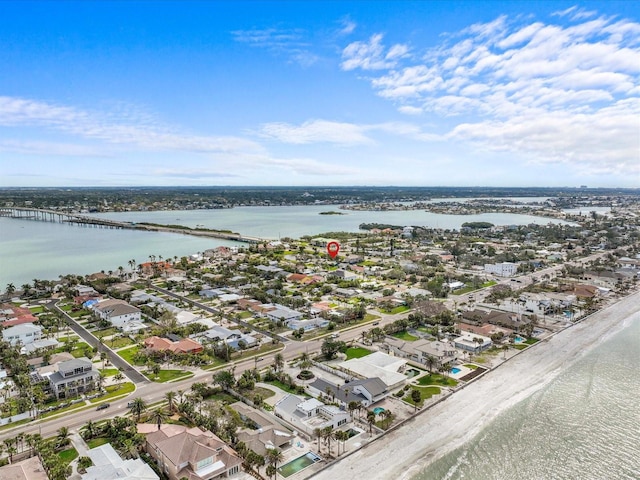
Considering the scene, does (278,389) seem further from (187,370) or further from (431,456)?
(431,456)

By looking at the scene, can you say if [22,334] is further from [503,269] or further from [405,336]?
[503,269]

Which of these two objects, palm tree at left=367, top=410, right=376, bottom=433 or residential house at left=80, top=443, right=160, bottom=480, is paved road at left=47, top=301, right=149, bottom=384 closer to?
residential house at left=80, top=443, right=160, bottom=480

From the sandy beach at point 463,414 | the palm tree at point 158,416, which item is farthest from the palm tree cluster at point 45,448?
the sandy beach at point 463,414

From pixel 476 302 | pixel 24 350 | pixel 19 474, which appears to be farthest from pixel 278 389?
pixel 476 302

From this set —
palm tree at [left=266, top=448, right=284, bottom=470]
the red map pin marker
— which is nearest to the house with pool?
palm tree at [left=266, top=448, right=284, bottom=470]

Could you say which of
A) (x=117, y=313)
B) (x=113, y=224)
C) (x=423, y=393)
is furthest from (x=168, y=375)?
(x=113, y=224)

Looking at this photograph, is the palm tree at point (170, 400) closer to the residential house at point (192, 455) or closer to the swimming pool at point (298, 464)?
the residential house at point (192, 455)
